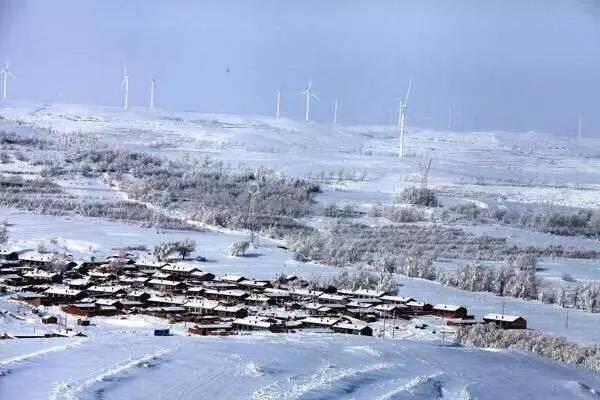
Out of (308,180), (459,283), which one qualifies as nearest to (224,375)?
(459,283)

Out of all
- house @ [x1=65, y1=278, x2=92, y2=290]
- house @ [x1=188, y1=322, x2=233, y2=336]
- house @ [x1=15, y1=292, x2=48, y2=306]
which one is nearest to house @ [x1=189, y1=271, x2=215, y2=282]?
house @ [x1=65, y1=278, x2=92, y2=290]

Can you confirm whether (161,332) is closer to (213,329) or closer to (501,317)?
(213,329)

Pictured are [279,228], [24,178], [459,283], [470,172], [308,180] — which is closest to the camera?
[459,283]

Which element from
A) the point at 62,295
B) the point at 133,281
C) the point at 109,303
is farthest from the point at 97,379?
the point at 133,281

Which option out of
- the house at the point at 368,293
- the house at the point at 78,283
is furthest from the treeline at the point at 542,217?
the house at the point at 78,283

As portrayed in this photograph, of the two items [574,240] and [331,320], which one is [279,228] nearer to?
[574,240]
